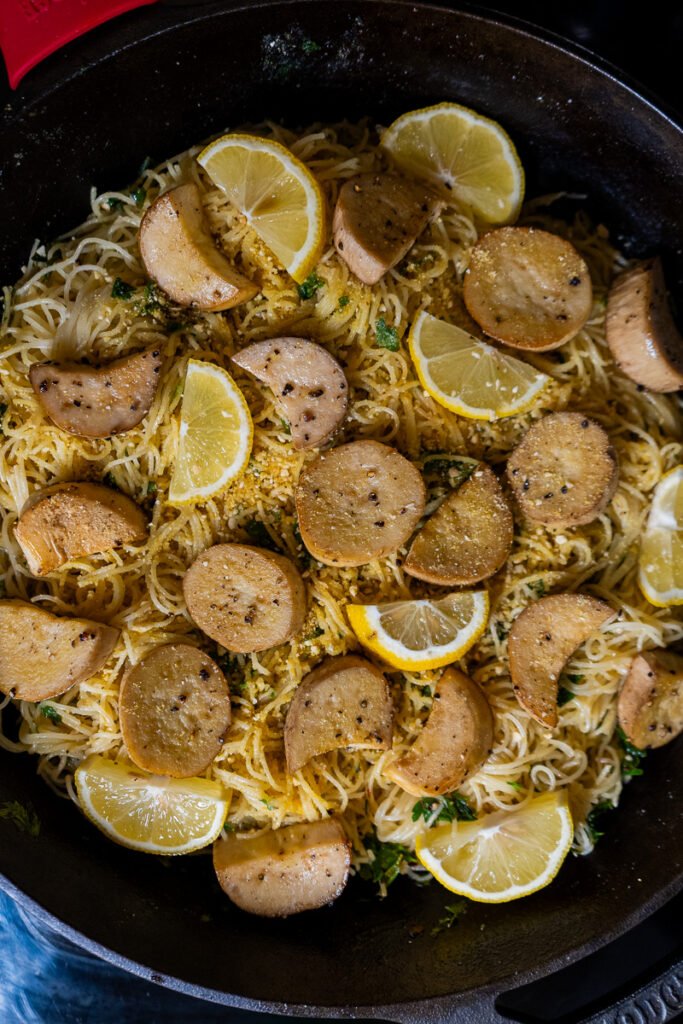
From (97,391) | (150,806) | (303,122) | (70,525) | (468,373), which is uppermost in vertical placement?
(303,122)

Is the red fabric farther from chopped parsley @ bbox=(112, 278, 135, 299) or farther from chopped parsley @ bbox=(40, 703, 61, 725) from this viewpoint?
chopped parsley @ bbox=(40, 703, 61, 725)

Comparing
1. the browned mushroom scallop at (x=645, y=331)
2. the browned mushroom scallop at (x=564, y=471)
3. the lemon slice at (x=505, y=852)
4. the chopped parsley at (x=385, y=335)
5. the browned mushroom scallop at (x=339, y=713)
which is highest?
the chopped parsley at (x=385, y=335)

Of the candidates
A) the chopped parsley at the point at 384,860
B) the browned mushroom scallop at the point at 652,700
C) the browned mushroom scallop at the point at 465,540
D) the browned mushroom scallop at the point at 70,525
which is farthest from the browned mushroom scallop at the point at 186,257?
the chopped parsley at the point at 384,860

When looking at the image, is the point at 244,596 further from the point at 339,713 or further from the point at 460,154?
the point at 460,154

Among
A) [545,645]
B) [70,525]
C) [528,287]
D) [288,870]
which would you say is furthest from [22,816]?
[528,287]

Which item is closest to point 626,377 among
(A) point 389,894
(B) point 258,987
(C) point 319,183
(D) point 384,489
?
(D) point 384,489

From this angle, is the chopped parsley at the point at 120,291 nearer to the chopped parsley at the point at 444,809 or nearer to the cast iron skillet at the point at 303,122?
the cast iron skillet at the point at 303,122

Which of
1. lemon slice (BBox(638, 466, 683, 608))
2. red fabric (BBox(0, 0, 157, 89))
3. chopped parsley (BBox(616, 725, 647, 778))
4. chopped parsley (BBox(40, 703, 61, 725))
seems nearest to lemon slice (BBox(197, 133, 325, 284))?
red fabric (BBox(0, 0, 157, 89))
